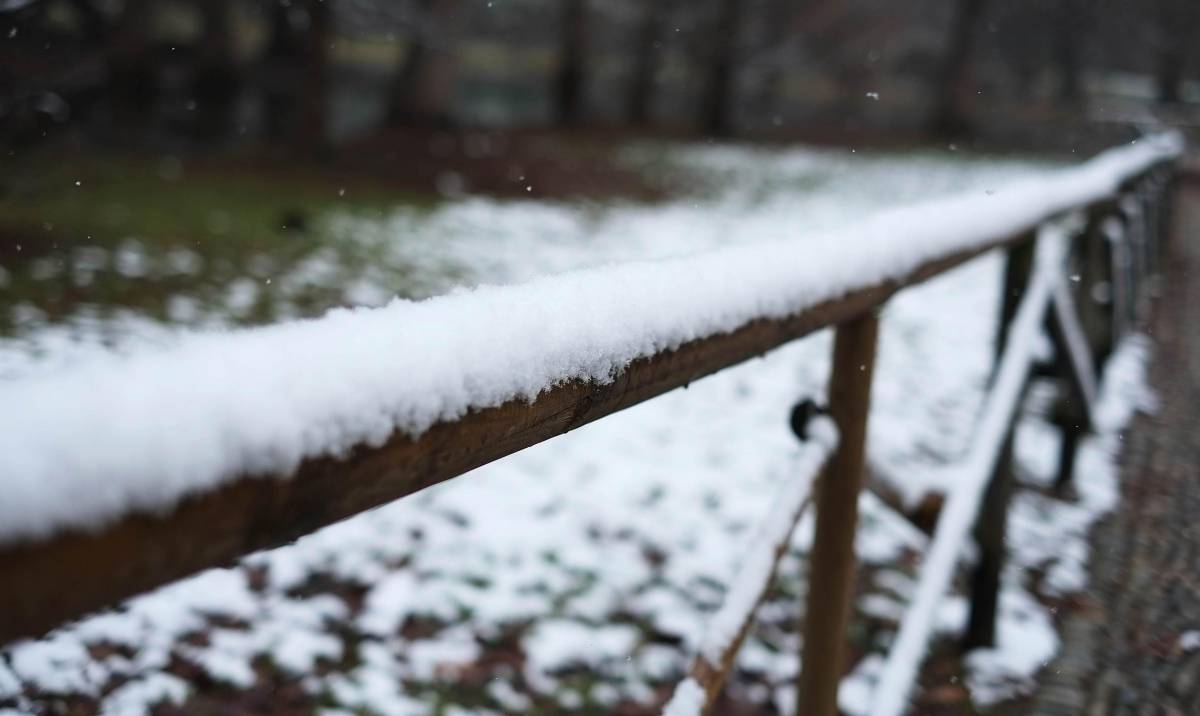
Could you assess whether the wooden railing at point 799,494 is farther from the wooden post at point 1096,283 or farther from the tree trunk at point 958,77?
the tree trunk at point 958,77

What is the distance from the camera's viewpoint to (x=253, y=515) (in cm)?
59

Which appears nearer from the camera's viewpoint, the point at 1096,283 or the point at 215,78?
the point at 1096,283

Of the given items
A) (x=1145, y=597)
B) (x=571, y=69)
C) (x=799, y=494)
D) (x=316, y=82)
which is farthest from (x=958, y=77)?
(x=799, y=494)

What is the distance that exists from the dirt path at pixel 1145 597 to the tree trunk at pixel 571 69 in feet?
60.0

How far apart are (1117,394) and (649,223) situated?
18.9ft

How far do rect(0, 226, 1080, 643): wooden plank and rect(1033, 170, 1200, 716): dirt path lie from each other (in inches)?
90.1

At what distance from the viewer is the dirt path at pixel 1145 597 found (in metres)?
2.54

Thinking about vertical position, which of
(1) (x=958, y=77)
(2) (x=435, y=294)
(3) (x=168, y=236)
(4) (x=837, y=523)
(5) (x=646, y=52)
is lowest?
(3) (x=168, y=236)

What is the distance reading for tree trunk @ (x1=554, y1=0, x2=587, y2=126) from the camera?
2189 centimetres

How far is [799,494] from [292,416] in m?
1.20

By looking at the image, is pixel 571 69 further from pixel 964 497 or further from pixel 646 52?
pixel 964 497

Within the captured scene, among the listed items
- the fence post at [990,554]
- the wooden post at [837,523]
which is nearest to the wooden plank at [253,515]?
the wooden post at [837,523]

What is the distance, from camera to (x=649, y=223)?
1015 centimetres

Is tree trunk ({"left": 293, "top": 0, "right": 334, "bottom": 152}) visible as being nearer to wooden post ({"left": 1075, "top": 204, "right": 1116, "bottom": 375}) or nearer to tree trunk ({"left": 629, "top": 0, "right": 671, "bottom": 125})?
wooden post ({"left": 1075, "top": 204, "right": 1116, "bottom": 375})
